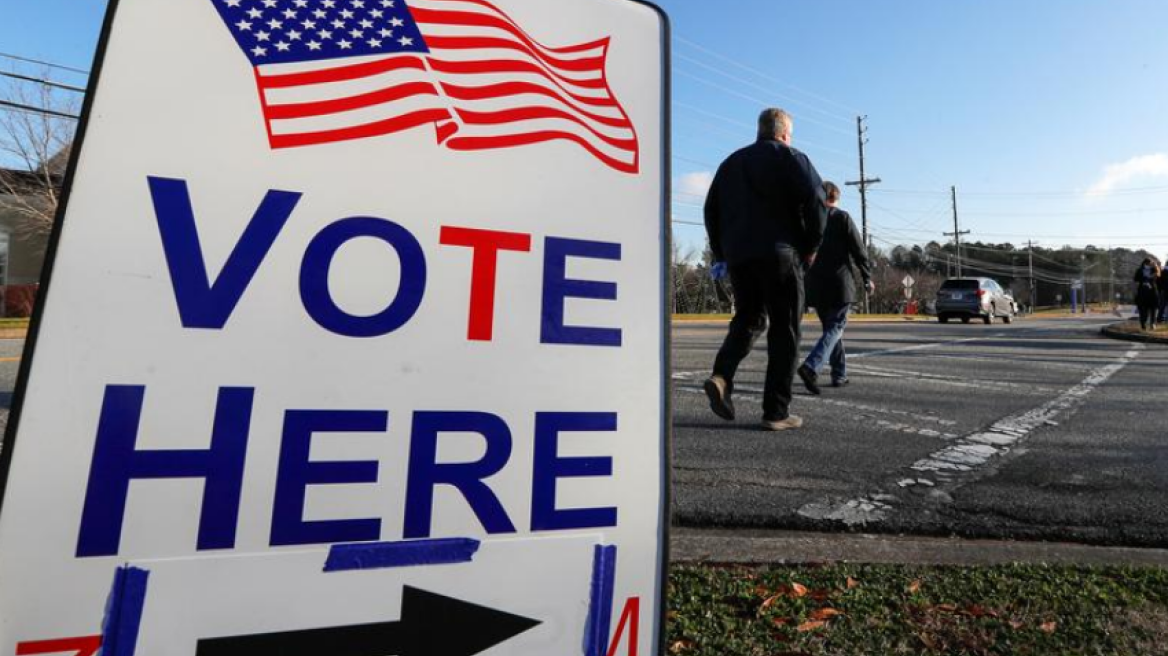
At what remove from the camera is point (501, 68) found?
3.10 feet

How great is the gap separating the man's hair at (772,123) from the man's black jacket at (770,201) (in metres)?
0.09

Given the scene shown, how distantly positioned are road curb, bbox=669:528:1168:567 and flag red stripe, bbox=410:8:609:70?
1.50m

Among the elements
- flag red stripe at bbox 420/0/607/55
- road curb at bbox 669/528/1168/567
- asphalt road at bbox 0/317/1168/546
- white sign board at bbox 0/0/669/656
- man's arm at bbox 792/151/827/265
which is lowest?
road curb at bbox 669/528/1168/567

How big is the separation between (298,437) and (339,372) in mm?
90

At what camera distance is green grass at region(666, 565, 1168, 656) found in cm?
144

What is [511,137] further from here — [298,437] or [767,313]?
[767,313]

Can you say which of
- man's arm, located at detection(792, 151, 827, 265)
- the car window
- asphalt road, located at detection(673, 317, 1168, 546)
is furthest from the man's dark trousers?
the car window

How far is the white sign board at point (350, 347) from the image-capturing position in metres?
0.71

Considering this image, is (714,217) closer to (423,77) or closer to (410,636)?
(423,77)

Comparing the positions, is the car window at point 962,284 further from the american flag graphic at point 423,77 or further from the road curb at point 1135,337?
the american flag graphic at point 423,77

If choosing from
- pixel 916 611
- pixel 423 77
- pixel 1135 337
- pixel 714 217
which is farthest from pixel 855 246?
pixel 1135 337

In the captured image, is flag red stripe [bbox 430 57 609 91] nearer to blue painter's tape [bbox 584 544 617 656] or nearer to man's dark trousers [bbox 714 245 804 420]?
blue painter's tape [bbox 584 544 617 656]

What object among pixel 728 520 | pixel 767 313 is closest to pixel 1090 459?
pixel 767 313

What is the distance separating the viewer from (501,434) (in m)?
0.87
